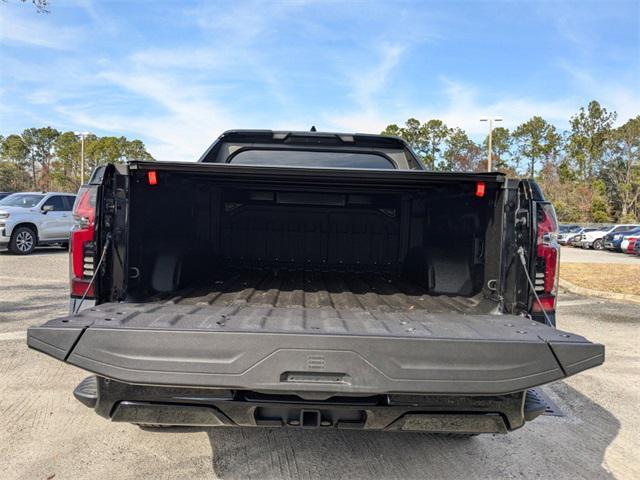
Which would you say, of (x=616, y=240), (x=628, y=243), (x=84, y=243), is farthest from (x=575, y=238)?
(x=84, y=243)

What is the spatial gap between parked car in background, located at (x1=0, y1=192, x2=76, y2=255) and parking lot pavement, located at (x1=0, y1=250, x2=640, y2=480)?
10.2 m

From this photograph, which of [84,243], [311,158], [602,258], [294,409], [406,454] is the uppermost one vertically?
[311,158]

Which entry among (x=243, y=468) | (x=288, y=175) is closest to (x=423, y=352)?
(x=288, y=175)

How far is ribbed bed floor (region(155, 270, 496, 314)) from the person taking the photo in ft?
9.50

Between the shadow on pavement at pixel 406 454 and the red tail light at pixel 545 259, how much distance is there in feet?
3.61

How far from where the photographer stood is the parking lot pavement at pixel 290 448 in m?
2.62

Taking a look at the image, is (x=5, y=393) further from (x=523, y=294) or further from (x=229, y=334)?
(x=523, y=294)

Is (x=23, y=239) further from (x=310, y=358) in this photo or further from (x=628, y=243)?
(x=628, y=243)

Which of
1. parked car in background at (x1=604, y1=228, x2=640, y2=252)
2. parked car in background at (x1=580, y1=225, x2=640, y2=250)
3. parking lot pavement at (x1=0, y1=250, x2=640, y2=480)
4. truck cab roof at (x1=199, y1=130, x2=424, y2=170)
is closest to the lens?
parking lot pavement at (x1=0, y1=250, x2=640, y2=480)

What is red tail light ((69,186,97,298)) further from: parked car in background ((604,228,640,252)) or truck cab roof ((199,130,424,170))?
parked car in background ((604,228,640,252))

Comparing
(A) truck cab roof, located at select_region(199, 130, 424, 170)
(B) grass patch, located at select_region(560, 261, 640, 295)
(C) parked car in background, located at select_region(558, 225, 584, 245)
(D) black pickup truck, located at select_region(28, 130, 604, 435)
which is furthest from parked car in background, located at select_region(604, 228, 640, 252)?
(D) black pickup truck, located at select_region(28, 130, 604, 435)

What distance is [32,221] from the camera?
1269cm

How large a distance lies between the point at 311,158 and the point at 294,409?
2506 millimetres

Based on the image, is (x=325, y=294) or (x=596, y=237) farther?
(x=596, y=237)
